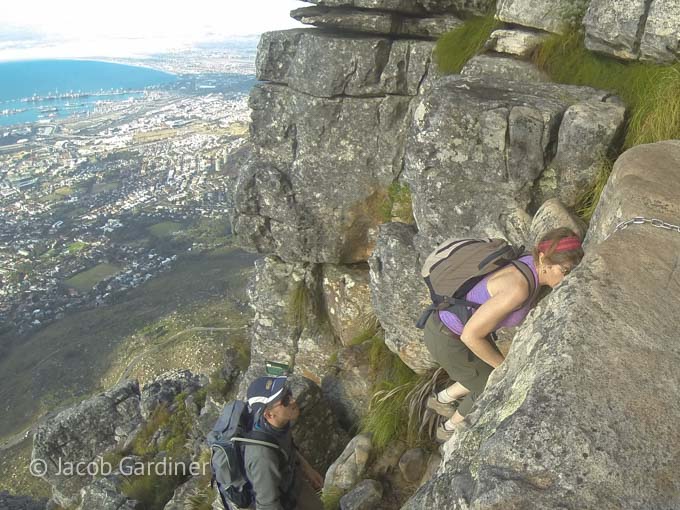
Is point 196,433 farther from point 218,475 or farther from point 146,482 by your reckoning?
point 218,475

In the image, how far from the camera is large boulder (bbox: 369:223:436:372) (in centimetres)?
848

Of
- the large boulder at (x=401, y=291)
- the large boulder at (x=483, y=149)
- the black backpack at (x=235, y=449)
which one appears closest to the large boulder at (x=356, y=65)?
the large boulder at (x=483, y=149)

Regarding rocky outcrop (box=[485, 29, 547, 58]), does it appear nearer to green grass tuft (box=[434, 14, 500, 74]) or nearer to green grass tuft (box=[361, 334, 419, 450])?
green grass tuft (box=[434, 14, 500, 74])

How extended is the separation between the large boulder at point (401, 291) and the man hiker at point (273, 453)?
3488 mm

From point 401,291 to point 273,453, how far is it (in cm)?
410

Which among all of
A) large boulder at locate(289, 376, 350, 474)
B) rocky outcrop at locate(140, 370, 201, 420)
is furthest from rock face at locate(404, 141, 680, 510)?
rocky outcrop at locate(140, 370, 201, 420)

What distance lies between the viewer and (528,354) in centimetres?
306

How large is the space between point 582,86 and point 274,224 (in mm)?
7707

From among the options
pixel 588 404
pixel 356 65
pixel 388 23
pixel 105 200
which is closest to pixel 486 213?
pixel 588 404

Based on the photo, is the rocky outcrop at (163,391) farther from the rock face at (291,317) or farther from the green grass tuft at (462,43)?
the green grass tuft at (462,43)

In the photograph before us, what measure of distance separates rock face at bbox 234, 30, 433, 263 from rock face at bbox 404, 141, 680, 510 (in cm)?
772

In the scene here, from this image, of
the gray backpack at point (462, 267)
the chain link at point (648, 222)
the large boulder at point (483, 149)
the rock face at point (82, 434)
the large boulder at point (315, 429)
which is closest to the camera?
the chain link at point (648, 222)

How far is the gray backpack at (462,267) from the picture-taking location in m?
4.28

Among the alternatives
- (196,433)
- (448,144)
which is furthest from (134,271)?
(448,144)
